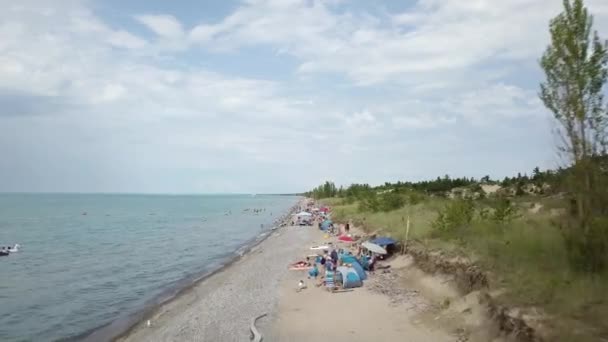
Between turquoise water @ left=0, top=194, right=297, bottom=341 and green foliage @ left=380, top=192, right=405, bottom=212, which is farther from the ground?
green foliage @ left=380, top=192, right=405, bottom=212

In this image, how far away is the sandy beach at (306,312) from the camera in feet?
43.9

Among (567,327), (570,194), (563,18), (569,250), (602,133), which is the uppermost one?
(563,18)

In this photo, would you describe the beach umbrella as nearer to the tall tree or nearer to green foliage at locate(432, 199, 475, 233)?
green foliage at locate(432, 199, 475, 233)

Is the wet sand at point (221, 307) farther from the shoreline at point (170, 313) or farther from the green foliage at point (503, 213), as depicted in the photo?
the green foliage at point (503, 213)

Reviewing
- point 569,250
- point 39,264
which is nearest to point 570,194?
point 569,250

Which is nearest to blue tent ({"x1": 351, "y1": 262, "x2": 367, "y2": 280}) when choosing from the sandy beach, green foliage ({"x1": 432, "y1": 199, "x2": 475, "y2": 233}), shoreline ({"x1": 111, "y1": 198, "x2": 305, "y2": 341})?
the sandy beach

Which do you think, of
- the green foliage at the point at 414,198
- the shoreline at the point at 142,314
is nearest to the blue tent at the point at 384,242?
the shoreline at the point at 142,314

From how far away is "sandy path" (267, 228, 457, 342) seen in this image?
508 inches

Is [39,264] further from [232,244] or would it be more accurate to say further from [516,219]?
[516,219]

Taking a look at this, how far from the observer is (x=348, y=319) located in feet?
48.8

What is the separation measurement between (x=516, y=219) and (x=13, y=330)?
2084cm

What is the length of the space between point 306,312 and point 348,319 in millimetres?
2154

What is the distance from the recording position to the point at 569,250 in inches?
453

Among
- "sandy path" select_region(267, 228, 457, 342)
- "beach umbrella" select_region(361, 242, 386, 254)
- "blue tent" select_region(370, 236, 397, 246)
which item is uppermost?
"blue tent" select_region(370, 236, 397, 246)
